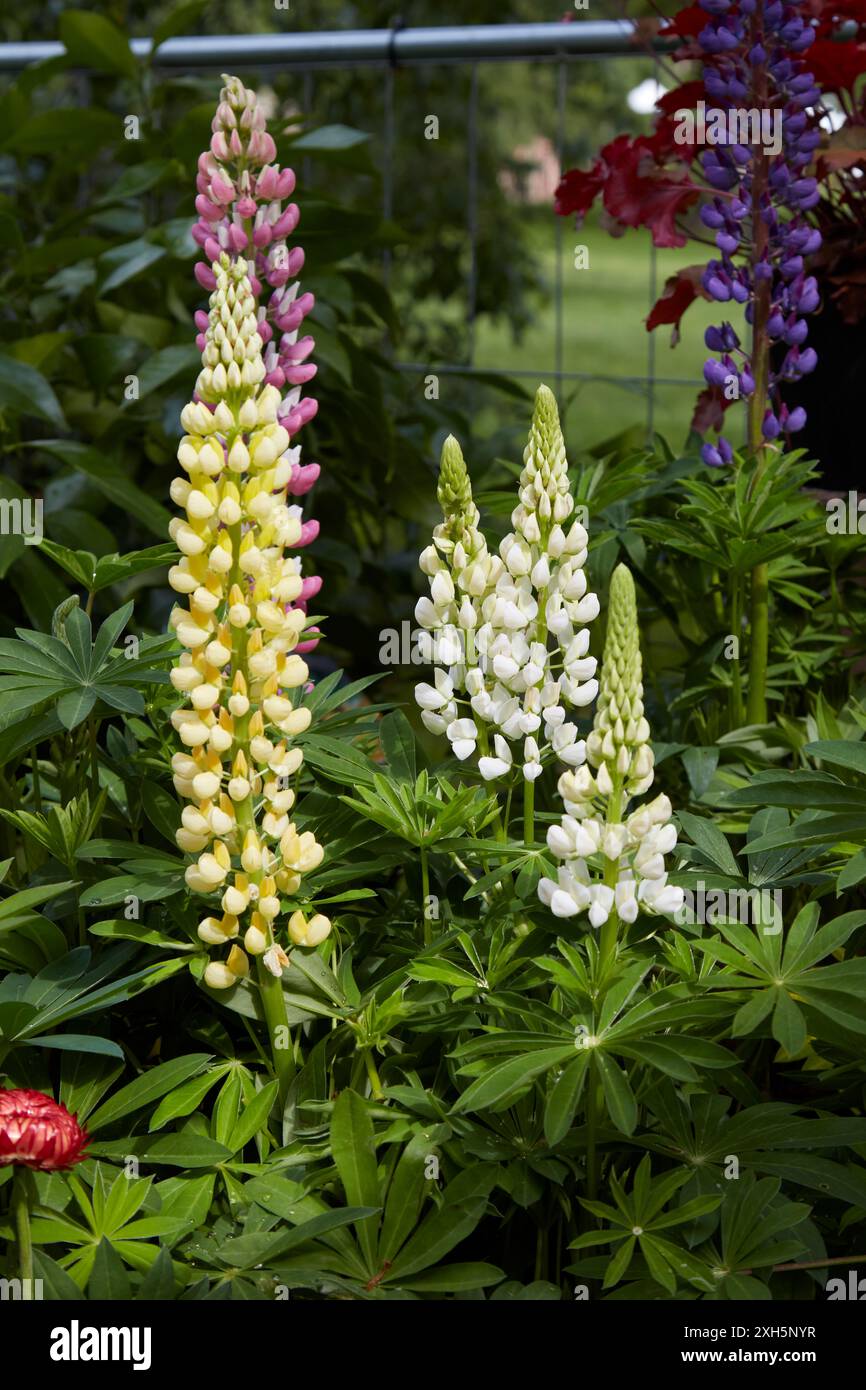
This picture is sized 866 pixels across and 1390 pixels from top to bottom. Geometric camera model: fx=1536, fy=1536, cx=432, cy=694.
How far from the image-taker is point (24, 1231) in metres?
1.23

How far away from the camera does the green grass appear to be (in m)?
7.03

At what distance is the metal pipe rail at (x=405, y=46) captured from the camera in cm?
328

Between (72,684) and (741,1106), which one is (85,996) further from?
(741,1106)

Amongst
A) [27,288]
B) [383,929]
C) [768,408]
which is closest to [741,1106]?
[383,929]

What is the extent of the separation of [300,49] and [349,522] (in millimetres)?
1175

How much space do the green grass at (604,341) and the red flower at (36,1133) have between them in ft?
17.1

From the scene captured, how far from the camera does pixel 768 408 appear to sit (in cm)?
217

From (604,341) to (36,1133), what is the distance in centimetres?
792

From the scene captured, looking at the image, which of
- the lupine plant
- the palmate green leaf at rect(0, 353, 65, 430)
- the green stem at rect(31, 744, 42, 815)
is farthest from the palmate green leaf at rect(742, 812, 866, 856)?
the palmate green leaf at rect(0, 353, 65, 430)

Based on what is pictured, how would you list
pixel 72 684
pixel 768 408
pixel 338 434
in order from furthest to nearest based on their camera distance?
pixel 338 434, pixel 768 408, pixel 72 684

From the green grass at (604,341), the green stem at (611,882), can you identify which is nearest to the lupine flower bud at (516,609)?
the green stem at (611,882)

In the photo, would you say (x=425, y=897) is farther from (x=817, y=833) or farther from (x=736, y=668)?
(x=736, y=668)
